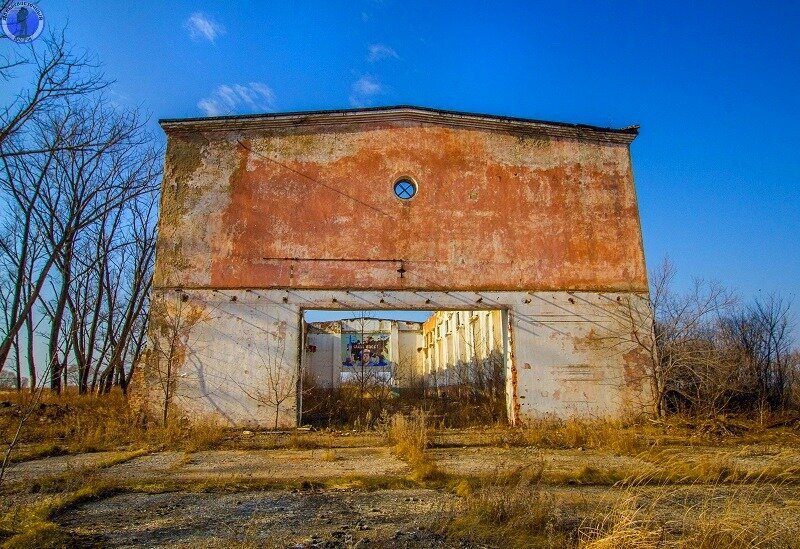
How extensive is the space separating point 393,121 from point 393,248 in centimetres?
320

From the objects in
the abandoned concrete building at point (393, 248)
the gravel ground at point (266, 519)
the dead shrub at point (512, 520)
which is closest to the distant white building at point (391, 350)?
the abandoned concrete building at point (393, 248)

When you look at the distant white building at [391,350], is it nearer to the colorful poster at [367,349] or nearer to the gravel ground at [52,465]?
the colorful poster at [367,349]

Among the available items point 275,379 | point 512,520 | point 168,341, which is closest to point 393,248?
point 275,379

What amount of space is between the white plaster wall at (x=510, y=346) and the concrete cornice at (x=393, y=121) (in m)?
3.97

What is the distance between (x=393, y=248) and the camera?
38.0 feet

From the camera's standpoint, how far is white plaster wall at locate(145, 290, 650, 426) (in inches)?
421

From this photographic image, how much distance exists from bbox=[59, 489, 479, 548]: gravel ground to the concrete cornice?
8.98 meters

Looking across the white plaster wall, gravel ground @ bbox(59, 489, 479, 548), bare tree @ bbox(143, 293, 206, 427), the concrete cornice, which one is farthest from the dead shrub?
the concrete cornice

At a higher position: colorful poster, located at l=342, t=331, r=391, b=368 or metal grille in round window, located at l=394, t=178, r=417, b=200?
metal grille in round window, located at l=394, t=178, r=417, b=200

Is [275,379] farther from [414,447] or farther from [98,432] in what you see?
[414,447]

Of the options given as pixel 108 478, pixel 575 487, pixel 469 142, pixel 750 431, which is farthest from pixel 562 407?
pixel 108 478

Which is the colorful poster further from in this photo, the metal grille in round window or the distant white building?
the metal grille in round window

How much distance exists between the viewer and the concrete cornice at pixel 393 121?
39.1ft

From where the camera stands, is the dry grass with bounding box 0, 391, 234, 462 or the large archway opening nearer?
the dry grass with bounding box 0, 391, 234, 462
